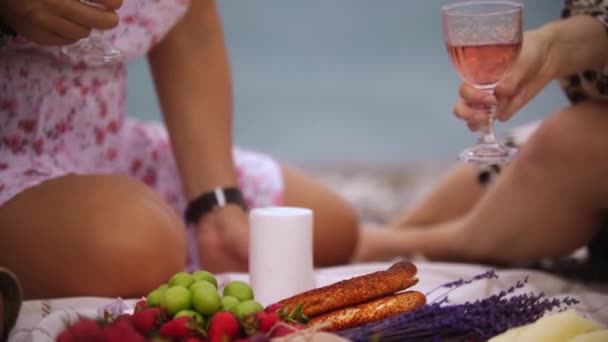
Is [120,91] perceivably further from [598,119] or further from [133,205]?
[598,119]

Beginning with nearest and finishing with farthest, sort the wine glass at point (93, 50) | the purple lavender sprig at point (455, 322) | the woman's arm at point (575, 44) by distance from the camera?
the purple lavender sprig at point (455, 322)
the wine glass at point (93, 50)
the woman's arm at point (575, 44)

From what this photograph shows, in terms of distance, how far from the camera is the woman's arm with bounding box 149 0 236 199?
1.87 meters

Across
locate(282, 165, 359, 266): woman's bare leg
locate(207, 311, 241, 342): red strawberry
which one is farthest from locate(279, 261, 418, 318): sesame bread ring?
locate(282, 165, 359, 266): woman's bare leg

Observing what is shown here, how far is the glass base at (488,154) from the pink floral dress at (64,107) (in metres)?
0.68

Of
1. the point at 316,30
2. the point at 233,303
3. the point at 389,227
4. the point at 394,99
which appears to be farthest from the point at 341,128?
the point at 233,303

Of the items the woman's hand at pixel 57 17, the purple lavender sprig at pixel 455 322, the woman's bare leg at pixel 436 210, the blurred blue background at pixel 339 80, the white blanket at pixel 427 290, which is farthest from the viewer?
the blurred blue background at pixel 339 80

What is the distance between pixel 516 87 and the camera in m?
1.44

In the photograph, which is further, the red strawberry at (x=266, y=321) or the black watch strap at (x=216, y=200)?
the black watch strap at (x=216, y=200)

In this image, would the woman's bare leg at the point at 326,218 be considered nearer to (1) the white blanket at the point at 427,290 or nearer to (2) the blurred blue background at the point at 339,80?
(1) the white blanket at the point at 427,290

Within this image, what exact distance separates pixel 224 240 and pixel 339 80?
142 inches

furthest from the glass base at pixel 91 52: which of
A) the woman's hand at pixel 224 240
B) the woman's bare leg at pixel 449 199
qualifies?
the woman's bare leg at pixel 449 199

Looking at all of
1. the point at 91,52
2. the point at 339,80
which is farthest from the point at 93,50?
the point at 339,80

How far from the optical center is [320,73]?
5.38 m

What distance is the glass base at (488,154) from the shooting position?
1.39 meters
